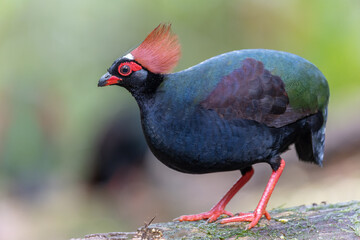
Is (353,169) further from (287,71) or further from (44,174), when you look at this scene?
(44,174)

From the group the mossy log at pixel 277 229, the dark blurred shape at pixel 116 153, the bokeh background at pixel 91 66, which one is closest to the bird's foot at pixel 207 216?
the mossy log at pixel 277 229

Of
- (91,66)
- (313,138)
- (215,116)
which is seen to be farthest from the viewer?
(91,66)

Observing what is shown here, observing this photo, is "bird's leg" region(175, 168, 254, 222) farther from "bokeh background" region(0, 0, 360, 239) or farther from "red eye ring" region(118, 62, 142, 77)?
"bokeh background" region(0, 0, 360, 239)

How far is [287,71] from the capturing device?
4.50 meters

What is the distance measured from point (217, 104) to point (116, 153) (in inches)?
274

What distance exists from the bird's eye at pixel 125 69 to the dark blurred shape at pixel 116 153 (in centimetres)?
626

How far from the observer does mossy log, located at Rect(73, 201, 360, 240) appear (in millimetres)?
4094

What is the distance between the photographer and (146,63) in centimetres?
435

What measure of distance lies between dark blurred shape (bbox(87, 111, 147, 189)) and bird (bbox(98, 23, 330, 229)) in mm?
6242

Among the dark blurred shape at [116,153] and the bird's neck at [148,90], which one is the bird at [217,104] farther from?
the dark blurred shape at [116,153]

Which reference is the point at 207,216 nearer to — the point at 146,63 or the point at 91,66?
the point at 146,63

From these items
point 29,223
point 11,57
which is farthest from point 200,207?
point 11,57

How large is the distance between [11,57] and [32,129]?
5.38 ft

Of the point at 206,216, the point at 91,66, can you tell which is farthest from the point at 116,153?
Result: the point at 206,216
